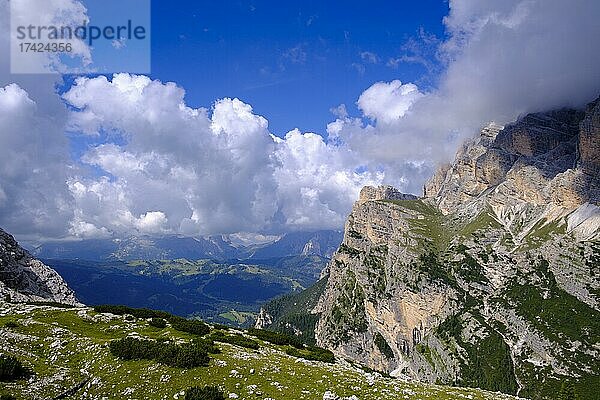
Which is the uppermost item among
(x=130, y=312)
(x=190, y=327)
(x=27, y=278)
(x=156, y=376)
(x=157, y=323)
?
(x=27, y=278)

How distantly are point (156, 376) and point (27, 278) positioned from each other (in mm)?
51943

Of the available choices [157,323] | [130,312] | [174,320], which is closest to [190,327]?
[157,323]

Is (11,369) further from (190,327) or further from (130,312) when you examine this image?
(130,312)

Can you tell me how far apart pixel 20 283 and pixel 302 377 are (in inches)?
2140

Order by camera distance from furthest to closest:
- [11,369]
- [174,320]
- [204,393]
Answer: [174,320] < [11,369] < [204,393]

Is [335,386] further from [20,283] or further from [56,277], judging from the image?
[56,277]

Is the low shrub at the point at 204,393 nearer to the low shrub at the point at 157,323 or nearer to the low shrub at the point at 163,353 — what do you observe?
the low shrub at the point at 163,353

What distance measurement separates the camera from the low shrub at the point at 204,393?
20641 mm

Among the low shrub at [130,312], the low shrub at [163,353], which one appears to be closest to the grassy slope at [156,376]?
the low shrub at [163,353]

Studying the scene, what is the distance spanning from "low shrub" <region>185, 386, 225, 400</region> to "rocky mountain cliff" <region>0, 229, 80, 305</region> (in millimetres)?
42690

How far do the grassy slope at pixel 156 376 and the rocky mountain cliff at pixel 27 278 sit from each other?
1118 inches

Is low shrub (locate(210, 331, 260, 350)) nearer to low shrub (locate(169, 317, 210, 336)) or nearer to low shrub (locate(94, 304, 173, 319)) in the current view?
low shrub (locate(169, 317, 210, 336))

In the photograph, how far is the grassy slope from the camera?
22.2 meters

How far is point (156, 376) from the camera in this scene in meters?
23.7
